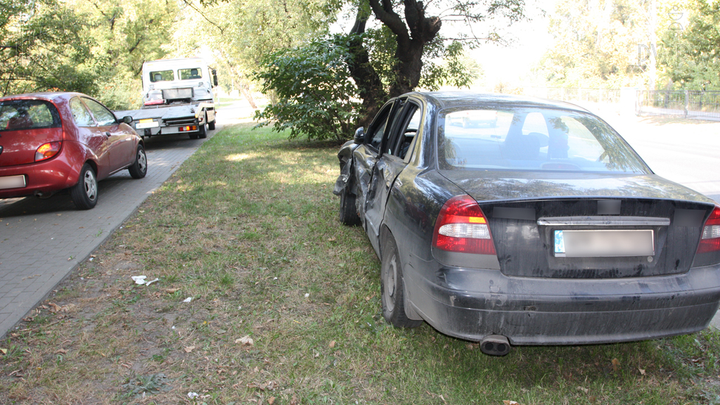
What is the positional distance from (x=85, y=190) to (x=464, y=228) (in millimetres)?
6586

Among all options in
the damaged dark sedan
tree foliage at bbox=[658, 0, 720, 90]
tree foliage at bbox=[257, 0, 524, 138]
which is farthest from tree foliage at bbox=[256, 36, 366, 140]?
tree foliage at bbox=[658, 0, 720, 90]

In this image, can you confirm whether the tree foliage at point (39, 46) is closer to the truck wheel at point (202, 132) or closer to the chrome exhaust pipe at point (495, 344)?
the truck wheel at point (202, 132)

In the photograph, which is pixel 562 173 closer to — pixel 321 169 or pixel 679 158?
pixel 321 169

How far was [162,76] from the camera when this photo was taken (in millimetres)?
18859

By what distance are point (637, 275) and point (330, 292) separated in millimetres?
2465

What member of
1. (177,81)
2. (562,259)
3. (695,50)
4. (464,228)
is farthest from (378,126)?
(695,50)

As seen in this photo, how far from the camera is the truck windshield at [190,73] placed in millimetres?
19047

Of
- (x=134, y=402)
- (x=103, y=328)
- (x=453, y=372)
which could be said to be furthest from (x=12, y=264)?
(x=453, y=372)

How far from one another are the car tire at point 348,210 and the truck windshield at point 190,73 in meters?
15.0

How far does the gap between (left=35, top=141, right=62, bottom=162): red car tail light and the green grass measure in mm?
2199

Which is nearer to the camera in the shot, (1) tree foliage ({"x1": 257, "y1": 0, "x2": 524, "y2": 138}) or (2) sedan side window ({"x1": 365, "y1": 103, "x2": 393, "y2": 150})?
(2) sedan side window ({"x1": 365, "y1": 103, "x2": 393, "y2": 150})

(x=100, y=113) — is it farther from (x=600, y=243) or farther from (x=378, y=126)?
(x=600, y=243)

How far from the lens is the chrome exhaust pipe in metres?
2.60

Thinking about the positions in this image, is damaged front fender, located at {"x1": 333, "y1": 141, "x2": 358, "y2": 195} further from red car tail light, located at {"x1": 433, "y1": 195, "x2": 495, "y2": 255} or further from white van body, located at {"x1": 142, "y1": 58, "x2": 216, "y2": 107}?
white van body, located at {"x1": 142, "y1": 58, "x2": 216, "y2": 107}
